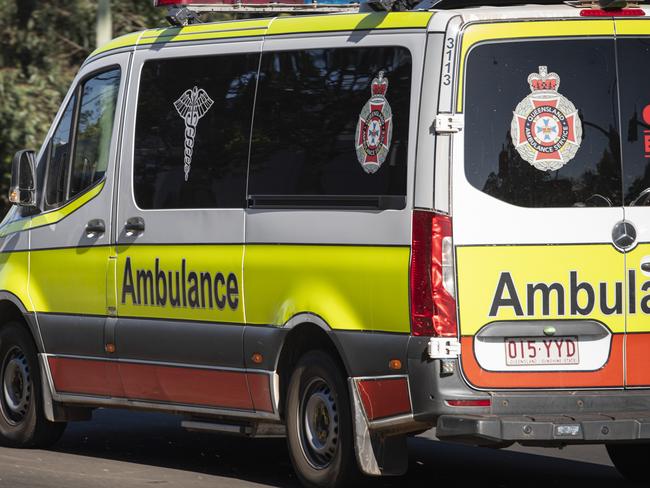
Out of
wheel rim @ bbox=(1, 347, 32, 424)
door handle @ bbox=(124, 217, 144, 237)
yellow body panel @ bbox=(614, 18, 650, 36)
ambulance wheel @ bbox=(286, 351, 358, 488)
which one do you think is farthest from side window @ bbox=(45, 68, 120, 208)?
yellow body panel @ bbox=(614, 18, 650, 36)

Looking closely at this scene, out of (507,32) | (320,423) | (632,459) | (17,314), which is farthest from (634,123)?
(17,314)

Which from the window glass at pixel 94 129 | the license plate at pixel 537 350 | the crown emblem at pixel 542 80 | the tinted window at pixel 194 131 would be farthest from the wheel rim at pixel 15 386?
the crown emblem at pixel 542 80

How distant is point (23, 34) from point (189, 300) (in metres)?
12.5

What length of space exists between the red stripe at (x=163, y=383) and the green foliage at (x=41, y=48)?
10.3 meters

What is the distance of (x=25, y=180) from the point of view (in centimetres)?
1090

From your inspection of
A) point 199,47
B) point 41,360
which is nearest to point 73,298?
point 41,360

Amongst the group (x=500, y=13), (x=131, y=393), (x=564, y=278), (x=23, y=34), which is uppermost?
(x=23, y=34)

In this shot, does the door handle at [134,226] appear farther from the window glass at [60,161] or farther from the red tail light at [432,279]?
the red tail light at [432,279]

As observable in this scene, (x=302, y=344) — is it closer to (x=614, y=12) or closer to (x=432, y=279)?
(x=432, y=279)

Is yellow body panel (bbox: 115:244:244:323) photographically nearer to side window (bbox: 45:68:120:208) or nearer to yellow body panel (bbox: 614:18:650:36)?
side window (bbox: 45:68:120:208)

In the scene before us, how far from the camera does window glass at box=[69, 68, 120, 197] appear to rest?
10.3m

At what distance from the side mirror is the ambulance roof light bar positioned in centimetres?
145

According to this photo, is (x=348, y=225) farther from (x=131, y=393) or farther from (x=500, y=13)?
(x=131, y=393)

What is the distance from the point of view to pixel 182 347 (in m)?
9.59
